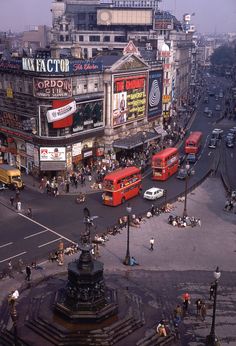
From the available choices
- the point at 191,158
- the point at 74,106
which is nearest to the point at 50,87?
the point at 74,106

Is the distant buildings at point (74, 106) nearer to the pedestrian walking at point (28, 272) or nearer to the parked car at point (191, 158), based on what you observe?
the parked car at point (191, 158)

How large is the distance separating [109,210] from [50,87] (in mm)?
16991

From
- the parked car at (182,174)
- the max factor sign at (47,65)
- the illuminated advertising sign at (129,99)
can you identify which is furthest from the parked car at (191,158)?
the max factor sign at (47,65)

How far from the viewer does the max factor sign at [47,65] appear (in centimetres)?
5447

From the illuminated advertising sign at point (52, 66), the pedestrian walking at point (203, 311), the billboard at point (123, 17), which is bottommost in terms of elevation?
the pedestrian walking at point (203, 311)

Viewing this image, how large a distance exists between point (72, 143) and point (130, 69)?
55.6 ft

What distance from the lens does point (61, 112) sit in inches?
2213

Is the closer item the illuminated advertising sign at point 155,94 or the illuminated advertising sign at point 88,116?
the illuminated advertising sign at point 88,116

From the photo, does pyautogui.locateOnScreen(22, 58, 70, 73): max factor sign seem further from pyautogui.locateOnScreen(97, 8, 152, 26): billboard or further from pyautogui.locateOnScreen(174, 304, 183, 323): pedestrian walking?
pyautogui.locateOnScreen(97, 8, 152, 26): billboard

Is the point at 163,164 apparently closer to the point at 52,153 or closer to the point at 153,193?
the point at 153,193

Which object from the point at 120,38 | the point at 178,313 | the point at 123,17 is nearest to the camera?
the point at 178,313

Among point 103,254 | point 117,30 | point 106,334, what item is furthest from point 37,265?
point 117,30

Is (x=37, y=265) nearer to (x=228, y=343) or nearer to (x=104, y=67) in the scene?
(x=228, y=343)

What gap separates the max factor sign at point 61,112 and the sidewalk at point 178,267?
58.8 feet
